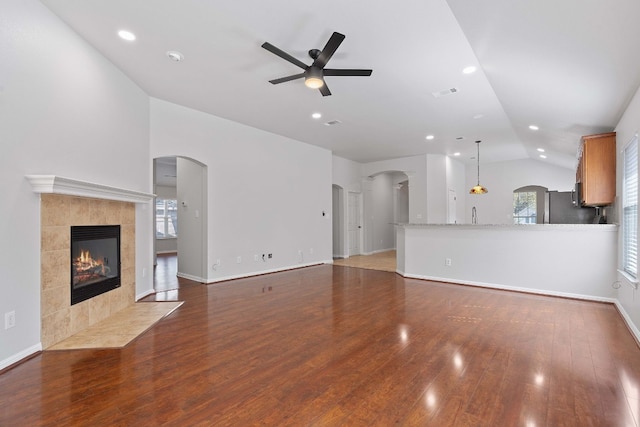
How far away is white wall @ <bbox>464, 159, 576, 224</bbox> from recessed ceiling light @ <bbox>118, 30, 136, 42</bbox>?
1038 centimetres

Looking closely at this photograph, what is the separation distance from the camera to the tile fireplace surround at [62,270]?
9.45ft

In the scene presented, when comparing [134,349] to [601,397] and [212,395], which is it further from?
[601,397]

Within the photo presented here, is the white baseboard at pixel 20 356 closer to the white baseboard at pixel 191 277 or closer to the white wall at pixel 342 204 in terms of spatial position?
the white baseboard at pixel 191 277

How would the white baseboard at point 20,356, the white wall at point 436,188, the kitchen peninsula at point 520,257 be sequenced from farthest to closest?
the white wall at point 436,188
the kitchen peninsula at point 520,257
the white baseboard at point 20,356

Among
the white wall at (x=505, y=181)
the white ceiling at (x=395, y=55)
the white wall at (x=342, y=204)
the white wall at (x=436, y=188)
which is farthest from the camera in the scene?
the white wall at (x=505, y=181)

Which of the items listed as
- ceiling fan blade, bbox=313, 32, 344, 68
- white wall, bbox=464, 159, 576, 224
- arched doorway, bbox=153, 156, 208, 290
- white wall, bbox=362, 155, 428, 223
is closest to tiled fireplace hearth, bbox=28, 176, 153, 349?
arched doorway, bbox=153, 156, 208, 290

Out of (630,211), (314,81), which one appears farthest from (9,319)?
(630,211)

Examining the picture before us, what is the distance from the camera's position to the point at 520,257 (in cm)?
498

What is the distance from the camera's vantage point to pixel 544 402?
2.02 metres

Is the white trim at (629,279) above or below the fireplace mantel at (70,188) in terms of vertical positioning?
below

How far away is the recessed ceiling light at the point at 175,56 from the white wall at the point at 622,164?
188 inches

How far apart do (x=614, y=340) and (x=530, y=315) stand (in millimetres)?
811

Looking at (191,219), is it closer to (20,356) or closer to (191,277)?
(191,277)

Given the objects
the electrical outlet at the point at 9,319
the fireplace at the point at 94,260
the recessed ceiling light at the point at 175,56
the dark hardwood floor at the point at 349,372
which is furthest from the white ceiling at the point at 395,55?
the electrical outlet at the point at 9,319
